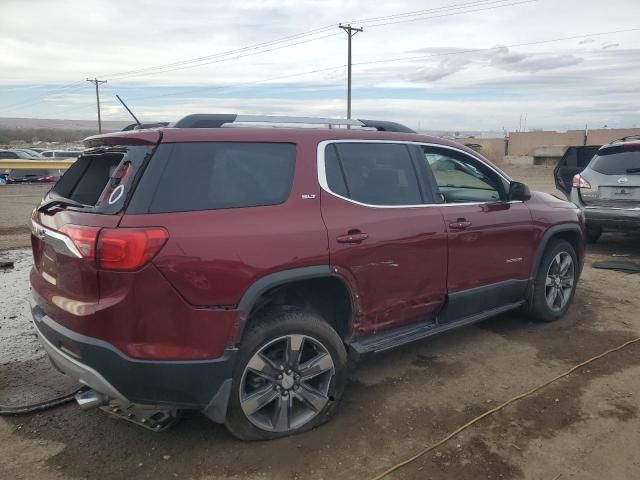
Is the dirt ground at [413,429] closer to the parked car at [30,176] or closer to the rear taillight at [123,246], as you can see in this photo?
the rear taillight at [123,246]

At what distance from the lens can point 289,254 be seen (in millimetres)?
3014

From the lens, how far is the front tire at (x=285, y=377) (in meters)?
3.00

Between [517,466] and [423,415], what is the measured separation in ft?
2.23

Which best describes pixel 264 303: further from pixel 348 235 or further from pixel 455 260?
pixel 455 260

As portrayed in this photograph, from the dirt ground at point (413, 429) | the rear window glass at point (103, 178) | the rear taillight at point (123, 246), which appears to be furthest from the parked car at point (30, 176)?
the rear taillight at point (123, 246)

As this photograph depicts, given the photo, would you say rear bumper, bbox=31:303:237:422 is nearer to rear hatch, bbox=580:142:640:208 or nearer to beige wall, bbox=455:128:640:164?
rear hatch, bbox=580:142:640:208

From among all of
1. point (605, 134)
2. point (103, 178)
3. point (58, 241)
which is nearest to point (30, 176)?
point (103, 178)

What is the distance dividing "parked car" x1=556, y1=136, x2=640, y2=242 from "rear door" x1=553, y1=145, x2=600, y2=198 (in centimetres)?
100

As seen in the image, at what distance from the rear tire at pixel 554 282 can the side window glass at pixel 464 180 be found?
892 millimetres

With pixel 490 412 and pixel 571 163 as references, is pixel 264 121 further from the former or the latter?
pixel 571 163

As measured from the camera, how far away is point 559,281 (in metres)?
5.18

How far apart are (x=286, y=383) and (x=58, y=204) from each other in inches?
65.0

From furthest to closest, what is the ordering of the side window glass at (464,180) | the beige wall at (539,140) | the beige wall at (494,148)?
1. the beige wall at (539,140)
2. the beige wall at (494,148)
3. the side window glass at (464,180)

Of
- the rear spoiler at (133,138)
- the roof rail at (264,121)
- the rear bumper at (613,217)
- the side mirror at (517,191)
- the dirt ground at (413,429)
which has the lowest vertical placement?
the dirt ground at (413,429)
